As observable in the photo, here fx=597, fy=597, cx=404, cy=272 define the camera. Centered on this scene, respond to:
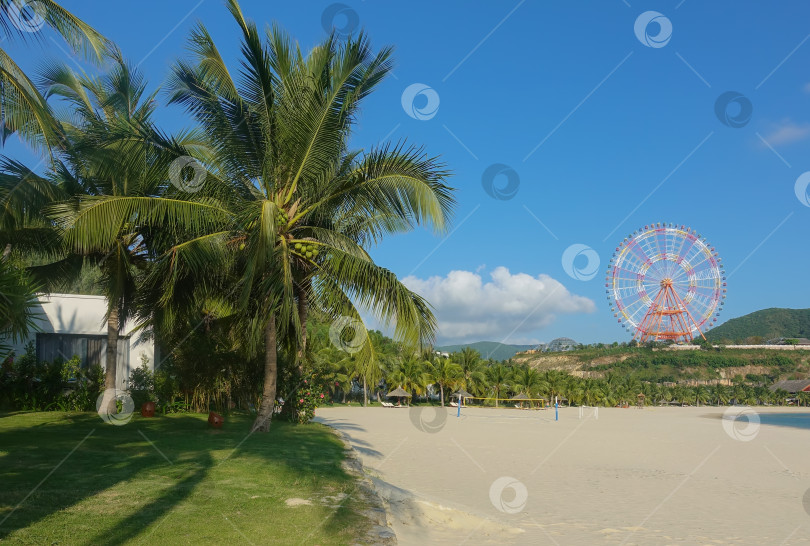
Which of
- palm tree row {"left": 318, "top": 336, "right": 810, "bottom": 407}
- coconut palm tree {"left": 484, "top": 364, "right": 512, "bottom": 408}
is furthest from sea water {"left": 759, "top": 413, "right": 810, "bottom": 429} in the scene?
coconut palm tree {"left": 484, "top": 364, "right": 512, "bottom": 408}

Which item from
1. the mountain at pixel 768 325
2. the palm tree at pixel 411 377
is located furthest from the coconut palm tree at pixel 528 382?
the mountain at pixel 768 325

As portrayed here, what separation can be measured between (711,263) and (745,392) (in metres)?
27.5

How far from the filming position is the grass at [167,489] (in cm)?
532

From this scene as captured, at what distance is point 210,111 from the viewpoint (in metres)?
12.3

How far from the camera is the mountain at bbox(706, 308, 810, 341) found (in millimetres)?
150750

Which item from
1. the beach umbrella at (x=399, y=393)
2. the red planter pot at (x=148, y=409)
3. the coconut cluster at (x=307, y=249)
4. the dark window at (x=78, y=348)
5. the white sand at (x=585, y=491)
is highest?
the coconut cluster at (x=307, y=249)

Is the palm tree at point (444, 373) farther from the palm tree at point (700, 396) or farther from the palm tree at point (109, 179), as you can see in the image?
the palm tree at point (700, 396)

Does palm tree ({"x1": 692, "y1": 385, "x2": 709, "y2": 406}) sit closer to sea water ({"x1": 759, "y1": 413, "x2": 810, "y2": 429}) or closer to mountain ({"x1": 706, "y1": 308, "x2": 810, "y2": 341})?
sea water ({"x1": 759, "y1": 413, "x2": 810, "y2": 429})

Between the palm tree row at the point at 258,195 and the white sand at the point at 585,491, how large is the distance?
3060 millimetres

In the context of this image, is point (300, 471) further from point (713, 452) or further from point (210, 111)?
point (713, 452)

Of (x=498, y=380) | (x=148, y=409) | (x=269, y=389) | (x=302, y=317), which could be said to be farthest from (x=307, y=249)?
(x=498, y=380)

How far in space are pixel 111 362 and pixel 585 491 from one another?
1076 cm

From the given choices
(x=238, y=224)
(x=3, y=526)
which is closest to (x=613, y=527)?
(x=3, y=526)

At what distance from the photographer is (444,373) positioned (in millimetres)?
53156
